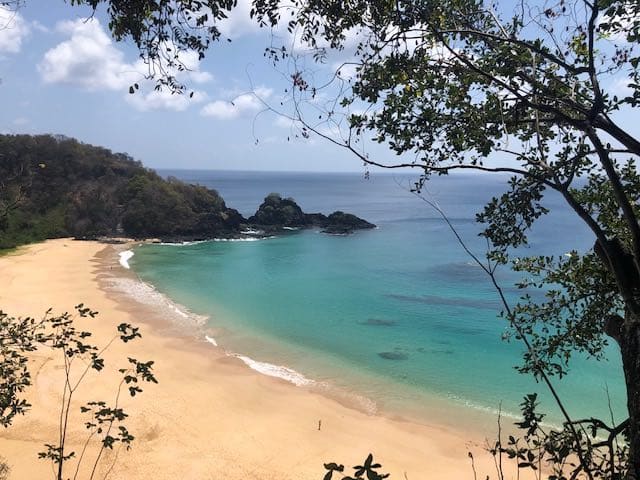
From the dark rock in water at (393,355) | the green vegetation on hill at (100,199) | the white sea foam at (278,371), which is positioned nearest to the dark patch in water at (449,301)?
the dark rock in water at (393,355)

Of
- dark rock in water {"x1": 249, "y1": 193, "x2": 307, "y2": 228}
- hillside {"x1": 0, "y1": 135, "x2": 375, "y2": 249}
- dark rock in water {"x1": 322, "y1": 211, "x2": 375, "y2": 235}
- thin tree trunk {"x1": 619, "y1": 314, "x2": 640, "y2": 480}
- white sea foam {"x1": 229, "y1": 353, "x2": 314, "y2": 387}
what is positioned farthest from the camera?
dark rock in water {"x1": 249, "y1": 193, "x2": 307, "y2": 228}

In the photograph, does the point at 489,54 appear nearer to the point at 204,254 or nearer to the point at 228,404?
the point at 228,404

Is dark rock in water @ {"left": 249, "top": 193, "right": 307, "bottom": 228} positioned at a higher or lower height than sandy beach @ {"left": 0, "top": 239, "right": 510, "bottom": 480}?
higher

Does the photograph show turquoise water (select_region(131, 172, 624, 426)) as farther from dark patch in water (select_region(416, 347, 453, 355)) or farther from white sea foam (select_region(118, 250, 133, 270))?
white sea foam (select_region(118, 250, 133, 270))

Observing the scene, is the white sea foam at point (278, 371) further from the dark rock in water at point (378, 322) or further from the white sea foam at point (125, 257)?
the white sea foam at point (125, 257)

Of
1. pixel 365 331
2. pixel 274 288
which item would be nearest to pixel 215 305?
pixel 274 288

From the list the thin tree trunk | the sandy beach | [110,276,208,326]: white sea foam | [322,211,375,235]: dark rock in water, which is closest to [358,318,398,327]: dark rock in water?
the sandy beach

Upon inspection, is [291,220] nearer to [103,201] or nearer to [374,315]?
[103,201]

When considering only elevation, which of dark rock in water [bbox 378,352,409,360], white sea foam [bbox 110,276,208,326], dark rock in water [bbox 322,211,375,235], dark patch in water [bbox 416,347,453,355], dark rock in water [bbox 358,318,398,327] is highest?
dark rock in water [bbox 322,211,375,235]
